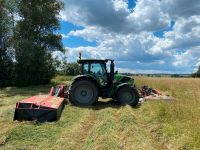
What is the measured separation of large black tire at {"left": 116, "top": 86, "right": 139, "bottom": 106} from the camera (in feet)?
47.6

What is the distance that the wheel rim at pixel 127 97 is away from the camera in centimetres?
1456

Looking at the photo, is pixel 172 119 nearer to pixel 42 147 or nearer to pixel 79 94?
pixel 42 147

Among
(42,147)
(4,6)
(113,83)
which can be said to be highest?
(4,6)

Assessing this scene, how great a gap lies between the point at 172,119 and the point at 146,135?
1546 millimetres

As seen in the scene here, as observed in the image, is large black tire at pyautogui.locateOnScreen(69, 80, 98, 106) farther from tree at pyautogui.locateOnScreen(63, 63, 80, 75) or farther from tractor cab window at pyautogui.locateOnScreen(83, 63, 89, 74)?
tree at pyautogui.locateOnScreen(63, 63, 80, 75)

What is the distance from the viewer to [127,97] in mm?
14625

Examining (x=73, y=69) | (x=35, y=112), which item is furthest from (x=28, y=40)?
(x=73, y=69)

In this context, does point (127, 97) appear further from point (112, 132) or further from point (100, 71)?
point (112, 132)

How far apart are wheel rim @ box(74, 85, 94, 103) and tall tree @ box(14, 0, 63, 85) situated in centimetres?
1353

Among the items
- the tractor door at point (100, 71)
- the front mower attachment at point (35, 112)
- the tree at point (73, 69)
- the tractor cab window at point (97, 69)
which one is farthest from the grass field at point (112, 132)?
the tree at point (73, 69)

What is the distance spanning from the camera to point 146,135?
338 inches

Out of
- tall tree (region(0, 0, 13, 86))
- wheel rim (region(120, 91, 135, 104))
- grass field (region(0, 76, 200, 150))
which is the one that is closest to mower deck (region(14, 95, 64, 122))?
grass field (region(0, 76, 200, 150))

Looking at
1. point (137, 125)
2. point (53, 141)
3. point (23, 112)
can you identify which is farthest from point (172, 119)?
point (23, 112)

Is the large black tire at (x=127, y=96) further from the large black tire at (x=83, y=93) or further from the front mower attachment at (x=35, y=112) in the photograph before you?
the front mower attachment at (x=35, y=112)
